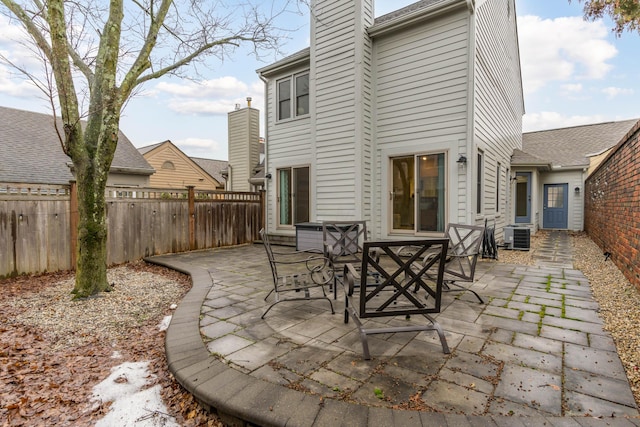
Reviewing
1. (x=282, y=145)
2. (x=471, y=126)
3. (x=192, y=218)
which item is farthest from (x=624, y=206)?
(x=192, y=218)

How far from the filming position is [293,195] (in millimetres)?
8414

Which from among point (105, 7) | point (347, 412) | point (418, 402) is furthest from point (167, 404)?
point (105, 7)

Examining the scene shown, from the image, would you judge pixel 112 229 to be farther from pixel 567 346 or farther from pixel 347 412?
pixel 567 346

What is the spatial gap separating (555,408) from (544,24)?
1329 centimetres

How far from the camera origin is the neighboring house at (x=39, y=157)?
9875 mm

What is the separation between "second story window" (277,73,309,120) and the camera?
828 centimetres

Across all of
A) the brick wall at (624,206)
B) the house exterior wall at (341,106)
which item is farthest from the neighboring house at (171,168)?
the brick wall at (624,206)

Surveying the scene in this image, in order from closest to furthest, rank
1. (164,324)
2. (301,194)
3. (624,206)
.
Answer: (164,324)
(624,206)
(301,194)

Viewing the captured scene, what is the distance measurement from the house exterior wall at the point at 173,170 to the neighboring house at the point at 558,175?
54.3 ft

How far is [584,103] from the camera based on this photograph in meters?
14.7

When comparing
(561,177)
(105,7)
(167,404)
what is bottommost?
(167,404)

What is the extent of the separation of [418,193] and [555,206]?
9.92 m

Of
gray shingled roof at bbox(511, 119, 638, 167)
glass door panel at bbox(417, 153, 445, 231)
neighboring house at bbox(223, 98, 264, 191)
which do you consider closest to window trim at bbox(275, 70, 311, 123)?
glass door panel at bbox(417, 153, 445, 231)

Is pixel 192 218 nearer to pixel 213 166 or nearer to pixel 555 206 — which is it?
pixel 555 206
